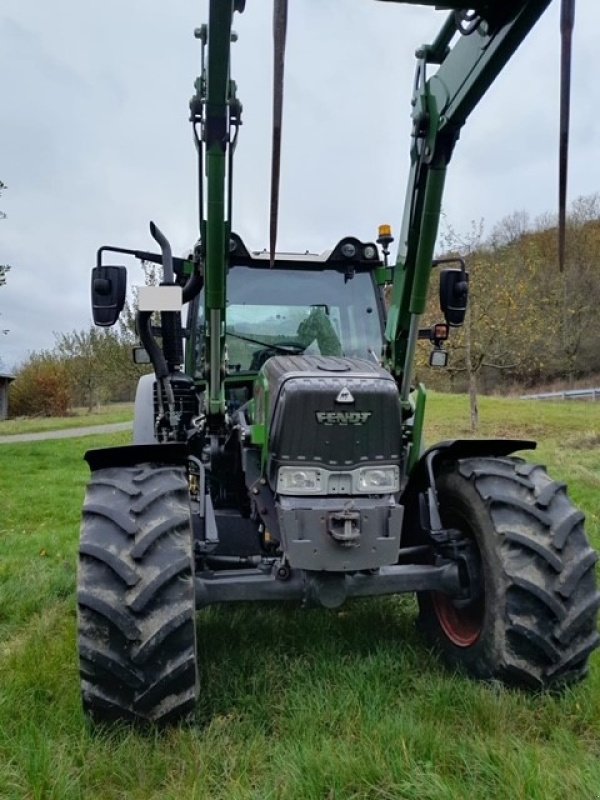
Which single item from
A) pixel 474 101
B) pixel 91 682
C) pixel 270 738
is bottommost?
pixel 270 738

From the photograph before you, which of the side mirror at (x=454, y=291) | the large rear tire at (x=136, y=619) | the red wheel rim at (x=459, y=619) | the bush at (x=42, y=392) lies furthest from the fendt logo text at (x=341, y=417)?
the bush at (x=42, y=392)

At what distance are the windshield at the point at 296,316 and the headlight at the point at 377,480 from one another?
56.5 inches

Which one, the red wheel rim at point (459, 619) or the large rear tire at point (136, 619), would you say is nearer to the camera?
the large rear tire at point (136, 619)

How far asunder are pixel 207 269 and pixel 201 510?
113 cm

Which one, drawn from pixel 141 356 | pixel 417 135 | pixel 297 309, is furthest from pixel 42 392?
pixel 417 135

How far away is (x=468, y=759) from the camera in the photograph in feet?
7.97

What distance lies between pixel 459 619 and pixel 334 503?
3.40 feet

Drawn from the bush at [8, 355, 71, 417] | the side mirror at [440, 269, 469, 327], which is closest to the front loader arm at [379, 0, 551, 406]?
the side mirror at [440, 269, 469, 327]

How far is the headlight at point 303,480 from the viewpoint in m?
3.01

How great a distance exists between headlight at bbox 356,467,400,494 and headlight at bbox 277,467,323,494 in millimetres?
183

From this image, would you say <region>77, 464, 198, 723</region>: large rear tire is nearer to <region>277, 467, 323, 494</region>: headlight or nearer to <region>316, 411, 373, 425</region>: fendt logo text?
<region>277, 467, 323, 494</region>: headlight

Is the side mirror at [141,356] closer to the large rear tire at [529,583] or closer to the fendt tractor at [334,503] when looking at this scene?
the fendt tractor at [334,503]

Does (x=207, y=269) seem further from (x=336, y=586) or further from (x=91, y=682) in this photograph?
(x=91, y=682)

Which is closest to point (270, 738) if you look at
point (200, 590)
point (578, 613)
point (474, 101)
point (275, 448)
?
point (200, 590)
